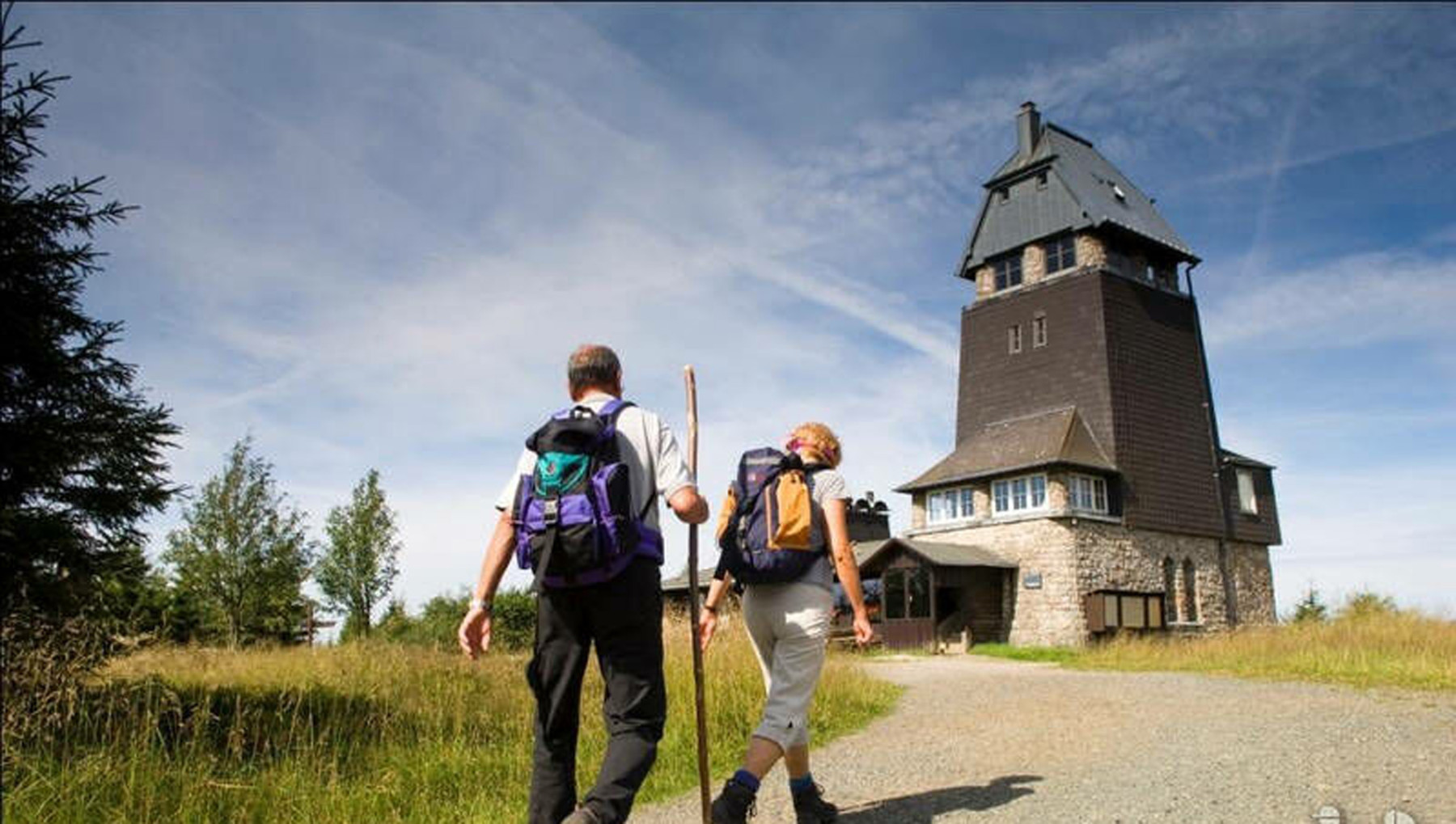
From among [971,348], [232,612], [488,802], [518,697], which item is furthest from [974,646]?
[488,802]

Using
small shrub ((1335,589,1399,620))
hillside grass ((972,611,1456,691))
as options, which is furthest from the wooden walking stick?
small shrub ((1335,589,1399,620))

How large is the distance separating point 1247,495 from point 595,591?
34598 mm

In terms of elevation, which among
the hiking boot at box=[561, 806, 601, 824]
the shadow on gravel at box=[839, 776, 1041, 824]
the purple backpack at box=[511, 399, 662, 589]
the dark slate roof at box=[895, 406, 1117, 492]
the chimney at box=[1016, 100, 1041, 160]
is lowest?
the shadow on gravel at box=[839, 776, 1041, 824]

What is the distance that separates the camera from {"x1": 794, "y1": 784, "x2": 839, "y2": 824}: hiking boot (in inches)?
187

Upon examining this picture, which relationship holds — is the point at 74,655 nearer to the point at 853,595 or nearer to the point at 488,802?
the point at 488,802

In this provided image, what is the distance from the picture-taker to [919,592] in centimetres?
2888

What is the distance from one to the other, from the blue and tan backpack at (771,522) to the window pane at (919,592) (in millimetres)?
24725

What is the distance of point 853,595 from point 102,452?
235 inches

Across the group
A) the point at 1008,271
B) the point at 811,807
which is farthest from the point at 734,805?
the point at 1008,271

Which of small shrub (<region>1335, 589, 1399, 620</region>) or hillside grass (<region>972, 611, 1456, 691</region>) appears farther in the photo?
small shrub (<region>1335, 589, 1399, 620</region>)

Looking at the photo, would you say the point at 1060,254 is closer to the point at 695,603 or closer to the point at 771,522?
the point at 771,522

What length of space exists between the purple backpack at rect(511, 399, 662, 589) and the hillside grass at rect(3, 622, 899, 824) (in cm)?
240

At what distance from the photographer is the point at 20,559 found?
6668mm

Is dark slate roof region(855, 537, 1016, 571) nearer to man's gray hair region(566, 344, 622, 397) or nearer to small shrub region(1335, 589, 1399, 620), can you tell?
small shrub region(1335, 589, 1399, 620)
